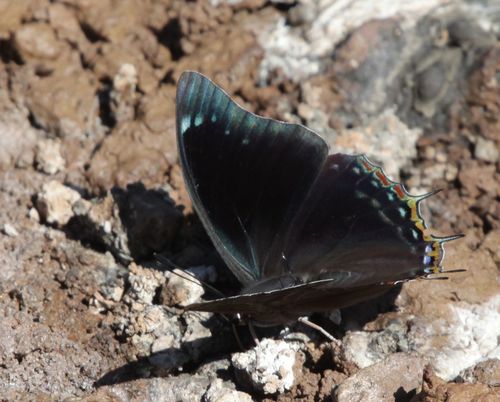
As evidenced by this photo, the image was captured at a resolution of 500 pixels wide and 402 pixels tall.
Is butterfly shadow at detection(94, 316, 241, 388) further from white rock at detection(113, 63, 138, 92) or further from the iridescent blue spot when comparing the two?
white rock at detection(113, 63, 138, 92)

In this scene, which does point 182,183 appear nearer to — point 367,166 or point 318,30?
point 367,166

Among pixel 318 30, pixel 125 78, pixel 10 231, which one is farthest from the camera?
pixel 318 30

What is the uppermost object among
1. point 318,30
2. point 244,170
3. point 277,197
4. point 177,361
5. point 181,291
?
point 318,30

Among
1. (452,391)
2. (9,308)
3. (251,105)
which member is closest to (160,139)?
(251,105)

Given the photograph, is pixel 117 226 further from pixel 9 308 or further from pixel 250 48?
pixel 250 48

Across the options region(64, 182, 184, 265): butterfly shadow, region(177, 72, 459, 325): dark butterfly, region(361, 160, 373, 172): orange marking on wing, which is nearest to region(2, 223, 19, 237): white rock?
region(64, 182, 184, 265): butterfly shadow

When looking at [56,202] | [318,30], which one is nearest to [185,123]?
[56,202]
